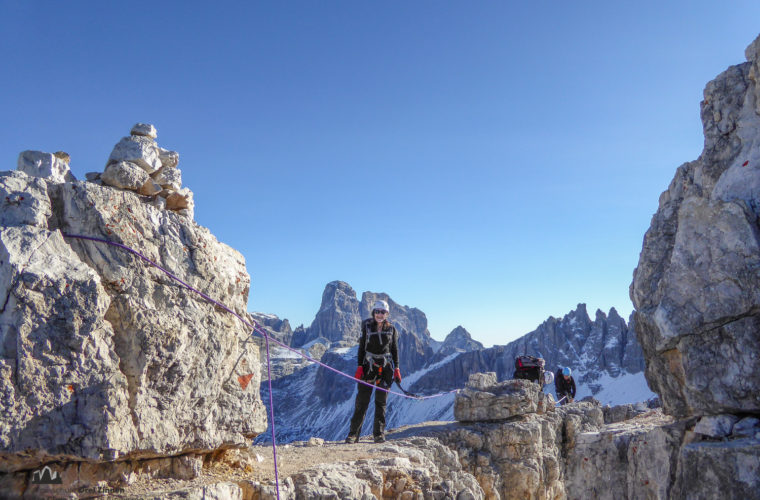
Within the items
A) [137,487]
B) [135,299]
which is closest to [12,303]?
[135,299]

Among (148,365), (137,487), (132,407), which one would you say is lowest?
(137,487)

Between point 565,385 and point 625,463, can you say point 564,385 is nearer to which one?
point 565,385

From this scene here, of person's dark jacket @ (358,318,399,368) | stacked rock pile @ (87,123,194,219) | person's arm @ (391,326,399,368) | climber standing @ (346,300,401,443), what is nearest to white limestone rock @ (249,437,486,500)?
climber standing @ (346,300,401,443)

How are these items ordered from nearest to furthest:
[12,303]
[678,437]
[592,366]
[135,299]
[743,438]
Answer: [743,438] < [12,303] < [678,437] < [135,299] < [592,366]

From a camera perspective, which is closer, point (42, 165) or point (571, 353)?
point (42, 165)

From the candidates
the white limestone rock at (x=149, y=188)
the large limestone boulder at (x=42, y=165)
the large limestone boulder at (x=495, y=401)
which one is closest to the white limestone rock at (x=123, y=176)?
the white limestone rock at (x=149, y=188)

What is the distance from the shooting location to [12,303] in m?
4.82

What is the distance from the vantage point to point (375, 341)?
10.3 metres

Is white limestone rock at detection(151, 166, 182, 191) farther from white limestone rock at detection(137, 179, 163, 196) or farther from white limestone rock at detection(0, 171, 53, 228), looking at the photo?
white limestone rock at detection(0, 171, 53, 228)

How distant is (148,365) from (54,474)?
1.26 m

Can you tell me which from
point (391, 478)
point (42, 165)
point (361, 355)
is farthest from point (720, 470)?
point (42, 165)

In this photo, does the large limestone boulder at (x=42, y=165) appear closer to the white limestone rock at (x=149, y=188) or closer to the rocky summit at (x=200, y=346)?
the rocky summit at (x=200, y=346)

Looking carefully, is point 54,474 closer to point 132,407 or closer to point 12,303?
point 132,407

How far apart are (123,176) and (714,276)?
6.98 m
